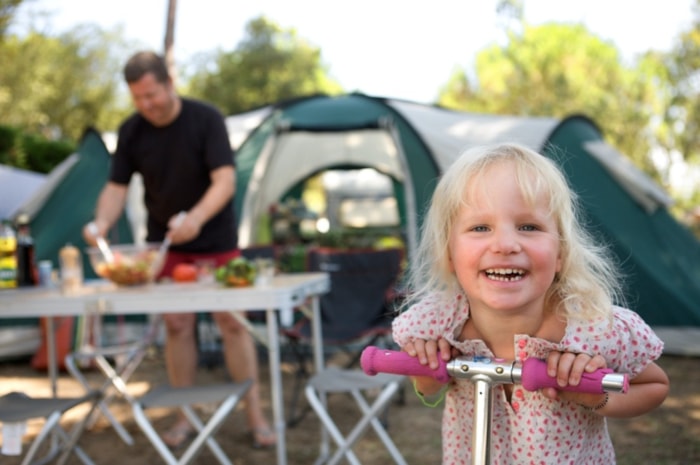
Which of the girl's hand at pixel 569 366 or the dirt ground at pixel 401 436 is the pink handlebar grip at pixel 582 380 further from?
the dirt ground at pixel 401 436

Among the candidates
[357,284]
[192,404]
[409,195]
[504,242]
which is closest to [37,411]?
[192,404]

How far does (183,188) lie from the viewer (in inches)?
147

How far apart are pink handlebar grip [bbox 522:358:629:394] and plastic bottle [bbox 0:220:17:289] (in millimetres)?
2859

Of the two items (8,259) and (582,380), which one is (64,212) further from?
(582,380)

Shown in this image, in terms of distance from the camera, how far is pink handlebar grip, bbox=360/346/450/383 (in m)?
1.43

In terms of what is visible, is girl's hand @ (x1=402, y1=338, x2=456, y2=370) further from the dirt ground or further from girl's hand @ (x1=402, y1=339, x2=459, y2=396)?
the dirt ground

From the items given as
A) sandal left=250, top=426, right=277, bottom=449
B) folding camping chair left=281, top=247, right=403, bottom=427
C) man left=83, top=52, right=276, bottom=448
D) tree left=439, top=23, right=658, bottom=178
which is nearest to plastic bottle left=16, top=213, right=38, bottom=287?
man left=83, top=52, right=276, bottom=448

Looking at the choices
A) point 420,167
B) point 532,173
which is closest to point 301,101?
point 420,167

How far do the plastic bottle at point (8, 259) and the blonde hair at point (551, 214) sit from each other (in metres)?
2.50

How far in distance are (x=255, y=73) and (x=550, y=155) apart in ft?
73.8

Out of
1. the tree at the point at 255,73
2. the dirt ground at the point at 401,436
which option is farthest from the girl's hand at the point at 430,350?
the tree at the point at 255,73

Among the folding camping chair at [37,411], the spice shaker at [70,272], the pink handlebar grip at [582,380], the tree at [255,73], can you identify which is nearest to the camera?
the pink handlebar grip at [582,380]

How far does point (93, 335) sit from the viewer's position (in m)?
6.20

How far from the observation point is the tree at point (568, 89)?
18484 mm
